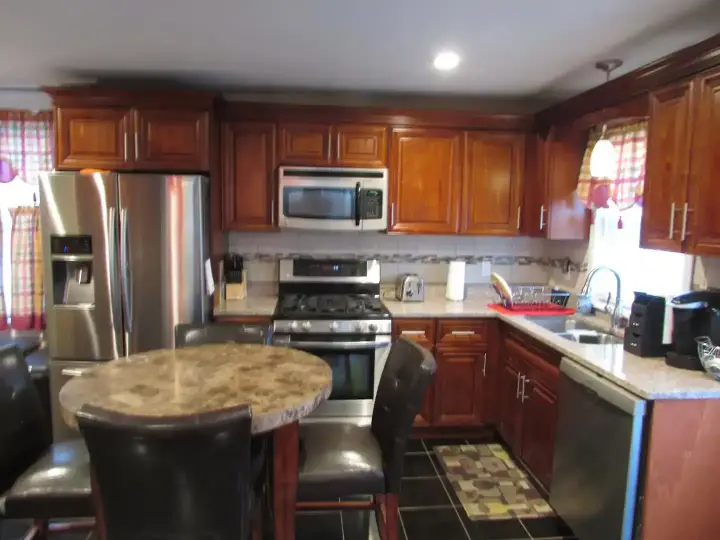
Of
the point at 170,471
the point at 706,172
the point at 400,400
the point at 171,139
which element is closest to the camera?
the point at 170,471

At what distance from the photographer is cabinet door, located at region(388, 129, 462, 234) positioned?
3582 mm

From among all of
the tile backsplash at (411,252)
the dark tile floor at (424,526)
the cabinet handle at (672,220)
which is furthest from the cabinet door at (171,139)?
the cabinet handle at (672,220)

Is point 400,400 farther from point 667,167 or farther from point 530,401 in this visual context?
point 667,167

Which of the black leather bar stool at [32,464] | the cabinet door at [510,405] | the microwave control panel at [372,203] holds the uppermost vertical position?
the microwave control panel at [372,203]

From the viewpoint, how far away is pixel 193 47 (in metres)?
2.69

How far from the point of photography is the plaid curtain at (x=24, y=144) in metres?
3.58

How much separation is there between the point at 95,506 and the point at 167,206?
73.6 inches

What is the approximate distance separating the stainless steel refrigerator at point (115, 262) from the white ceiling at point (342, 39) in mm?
689

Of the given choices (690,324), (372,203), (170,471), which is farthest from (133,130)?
(690,324)

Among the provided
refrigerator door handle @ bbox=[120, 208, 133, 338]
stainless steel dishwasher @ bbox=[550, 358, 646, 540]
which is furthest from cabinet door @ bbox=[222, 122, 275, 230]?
stainless steel dishwasher @ bbox=[550, 358, 646, 540]

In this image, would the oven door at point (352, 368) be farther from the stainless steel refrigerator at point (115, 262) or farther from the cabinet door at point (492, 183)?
the cabinet door at point (492, 183)

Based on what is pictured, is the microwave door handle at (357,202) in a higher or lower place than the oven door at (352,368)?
higher

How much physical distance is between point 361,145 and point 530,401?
1957 mm

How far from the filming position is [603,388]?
6.84ft
